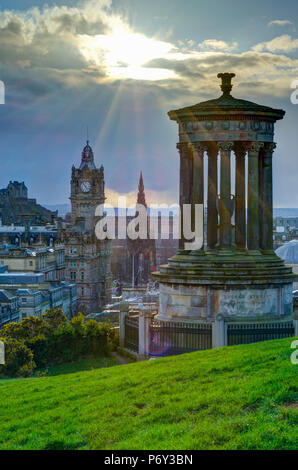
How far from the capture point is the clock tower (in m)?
132

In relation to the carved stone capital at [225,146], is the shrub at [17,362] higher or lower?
lower

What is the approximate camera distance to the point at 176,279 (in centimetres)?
3048

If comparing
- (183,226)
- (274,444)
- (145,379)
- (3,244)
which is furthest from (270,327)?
(3,244)

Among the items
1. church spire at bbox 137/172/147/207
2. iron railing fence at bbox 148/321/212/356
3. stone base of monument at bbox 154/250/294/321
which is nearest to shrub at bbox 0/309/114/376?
stone base of monument at bbox 154/250/294/321

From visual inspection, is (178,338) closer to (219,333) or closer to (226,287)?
(219,333)

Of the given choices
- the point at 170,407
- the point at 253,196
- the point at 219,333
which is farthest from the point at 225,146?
the point at 170,407

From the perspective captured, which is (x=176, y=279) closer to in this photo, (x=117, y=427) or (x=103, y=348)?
(x=103, y=348)

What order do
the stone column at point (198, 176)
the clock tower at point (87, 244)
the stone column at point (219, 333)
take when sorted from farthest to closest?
the clock tower at point (87, 244), the stone column at point (198, 176), the stone column at point (219, 333)

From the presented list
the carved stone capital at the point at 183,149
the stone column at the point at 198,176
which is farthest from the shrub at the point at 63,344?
the carved stone capital at the point at 183,149

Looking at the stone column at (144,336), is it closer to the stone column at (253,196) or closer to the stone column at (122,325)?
the stone column at (122,325)

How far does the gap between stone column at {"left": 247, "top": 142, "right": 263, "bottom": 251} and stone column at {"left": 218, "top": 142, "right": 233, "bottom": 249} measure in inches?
35.0

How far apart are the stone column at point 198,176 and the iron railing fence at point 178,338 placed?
555 cm

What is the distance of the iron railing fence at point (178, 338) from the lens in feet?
91.6

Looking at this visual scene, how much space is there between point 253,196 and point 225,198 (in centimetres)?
127
